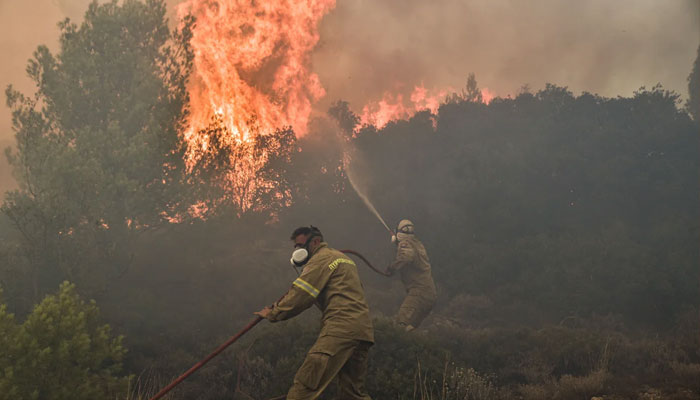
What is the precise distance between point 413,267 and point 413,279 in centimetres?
29

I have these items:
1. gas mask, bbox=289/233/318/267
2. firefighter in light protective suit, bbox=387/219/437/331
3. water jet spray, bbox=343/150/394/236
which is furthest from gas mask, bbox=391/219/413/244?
water jet spray, bbox=343/150/394/236

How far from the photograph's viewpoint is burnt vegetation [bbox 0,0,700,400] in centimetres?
841

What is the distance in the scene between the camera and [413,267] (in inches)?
423

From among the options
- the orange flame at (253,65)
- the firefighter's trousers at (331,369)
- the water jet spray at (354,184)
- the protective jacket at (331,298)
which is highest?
the orange flame at (253,65)

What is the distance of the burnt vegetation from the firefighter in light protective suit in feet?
1.69

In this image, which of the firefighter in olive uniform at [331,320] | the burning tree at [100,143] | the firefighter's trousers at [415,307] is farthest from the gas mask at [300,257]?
the burning tree at [100,143]

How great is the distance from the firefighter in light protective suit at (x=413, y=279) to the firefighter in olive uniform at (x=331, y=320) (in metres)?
5.22

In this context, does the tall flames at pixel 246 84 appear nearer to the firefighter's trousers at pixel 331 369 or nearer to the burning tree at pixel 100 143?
the burning tree at pixel 100 143

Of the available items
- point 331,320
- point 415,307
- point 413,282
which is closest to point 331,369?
point 331,320

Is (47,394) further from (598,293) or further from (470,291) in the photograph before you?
(598,293)

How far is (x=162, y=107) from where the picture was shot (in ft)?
61.4

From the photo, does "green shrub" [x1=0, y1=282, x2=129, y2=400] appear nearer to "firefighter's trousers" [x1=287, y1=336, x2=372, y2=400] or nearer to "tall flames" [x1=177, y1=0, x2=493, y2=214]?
"firefighter's trousers" [x1=287, y1=336, x2=372, y2=400]

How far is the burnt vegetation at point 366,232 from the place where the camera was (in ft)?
27.6


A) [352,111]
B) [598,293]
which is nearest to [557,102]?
[352,111]
